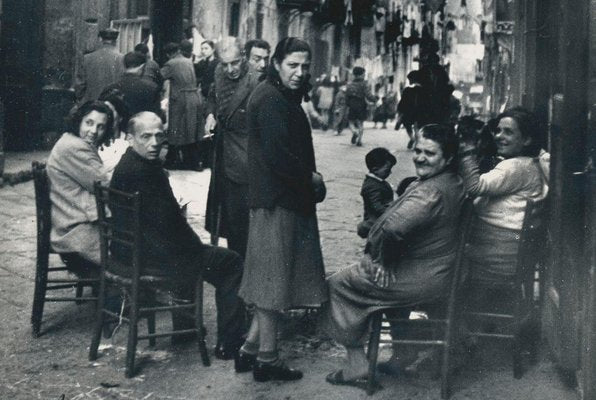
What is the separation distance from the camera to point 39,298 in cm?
550

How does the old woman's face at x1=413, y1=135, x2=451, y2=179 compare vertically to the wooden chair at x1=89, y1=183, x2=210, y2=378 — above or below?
above

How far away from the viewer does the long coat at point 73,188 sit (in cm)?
552

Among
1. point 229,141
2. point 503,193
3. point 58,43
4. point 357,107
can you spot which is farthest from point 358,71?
point 503,193

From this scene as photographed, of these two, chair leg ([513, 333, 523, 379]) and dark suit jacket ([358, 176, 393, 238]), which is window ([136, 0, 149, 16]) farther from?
chair leg ([513, 333, 523, 379])

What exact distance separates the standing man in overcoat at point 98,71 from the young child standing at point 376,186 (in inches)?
266

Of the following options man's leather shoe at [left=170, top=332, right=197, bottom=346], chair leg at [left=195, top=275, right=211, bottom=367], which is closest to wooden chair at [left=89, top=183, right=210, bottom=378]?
chair leg at [left=195, top=275, right=211, bottom=367]

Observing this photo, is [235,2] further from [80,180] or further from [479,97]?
[80,180]

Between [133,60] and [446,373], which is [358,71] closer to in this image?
[133,60]

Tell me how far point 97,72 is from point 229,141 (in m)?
6.40

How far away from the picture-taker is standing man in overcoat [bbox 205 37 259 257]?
6.07 meters

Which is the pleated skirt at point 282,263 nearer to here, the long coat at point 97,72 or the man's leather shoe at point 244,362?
the man's leather shoe at point 244,362

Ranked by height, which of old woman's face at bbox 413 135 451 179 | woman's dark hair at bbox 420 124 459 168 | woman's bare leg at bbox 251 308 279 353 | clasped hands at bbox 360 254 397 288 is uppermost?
woman's dark hair at bbox 420 124 459 168

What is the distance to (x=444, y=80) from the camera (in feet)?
23.0

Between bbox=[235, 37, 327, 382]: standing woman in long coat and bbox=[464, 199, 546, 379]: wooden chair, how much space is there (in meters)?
0.84
